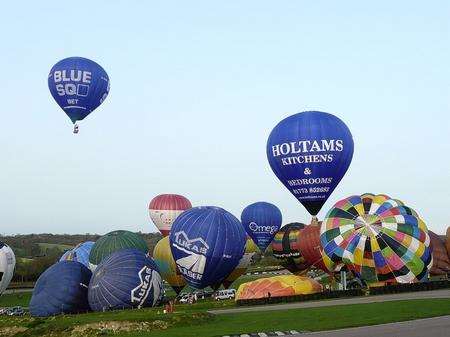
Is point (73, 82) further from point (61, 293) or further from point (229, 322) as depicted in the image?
point (229, 322)

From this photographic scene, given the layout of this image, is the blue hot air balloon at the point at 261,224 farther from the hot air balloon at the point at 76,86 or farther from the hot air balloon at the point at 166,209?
the hot air balloon at the point at 76,86

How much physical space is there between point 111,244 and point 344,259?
2094 centimetres

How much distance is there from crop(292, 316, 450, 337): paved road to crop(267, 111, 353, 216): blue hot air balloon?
1991 centimetres

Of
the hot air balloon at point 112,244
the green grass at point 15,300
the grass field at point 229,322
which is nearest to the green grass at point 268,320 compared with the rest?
the grass field at point 229,322

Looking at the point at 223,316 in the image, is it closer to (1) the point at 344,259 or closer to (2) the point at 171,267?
(1) the point at 344,259

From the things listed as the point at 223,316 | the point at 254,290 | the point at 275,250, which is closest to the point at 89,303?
the point at 254,290

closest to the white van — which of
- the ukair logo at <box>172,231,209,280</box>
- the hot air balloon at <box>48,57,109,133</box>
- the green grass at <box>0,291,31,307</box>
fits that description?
the ukair logo at <box>172,231,209,280</box>

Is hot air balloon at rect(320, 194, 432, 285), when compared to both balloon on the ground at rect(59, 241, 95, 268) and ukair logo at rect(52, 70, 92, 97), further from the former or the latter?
balloon on the ground at rect(59, 241, 95, 268)

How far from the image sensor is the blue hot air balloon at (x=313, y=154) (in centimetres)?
4200

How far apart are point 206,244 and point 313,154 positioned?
9279mm

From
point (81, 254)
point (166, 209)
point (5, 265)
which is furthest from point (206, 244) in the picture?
point (166, 209)

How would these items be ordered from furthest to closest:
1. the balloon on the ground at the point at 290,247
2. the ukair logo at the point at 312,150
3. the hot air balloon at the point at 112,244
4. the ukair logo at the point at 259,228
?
the ukair logo at the point at 259,228 → the balloon on the ground at the point at 290,247 → the hot air balloon at the point at 112,244 → the ukair logo at the point at 312,150

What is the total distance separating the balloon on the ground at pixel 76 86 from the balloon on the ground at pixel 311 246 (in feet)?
76.7

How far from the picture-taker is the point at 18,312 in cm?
5281
